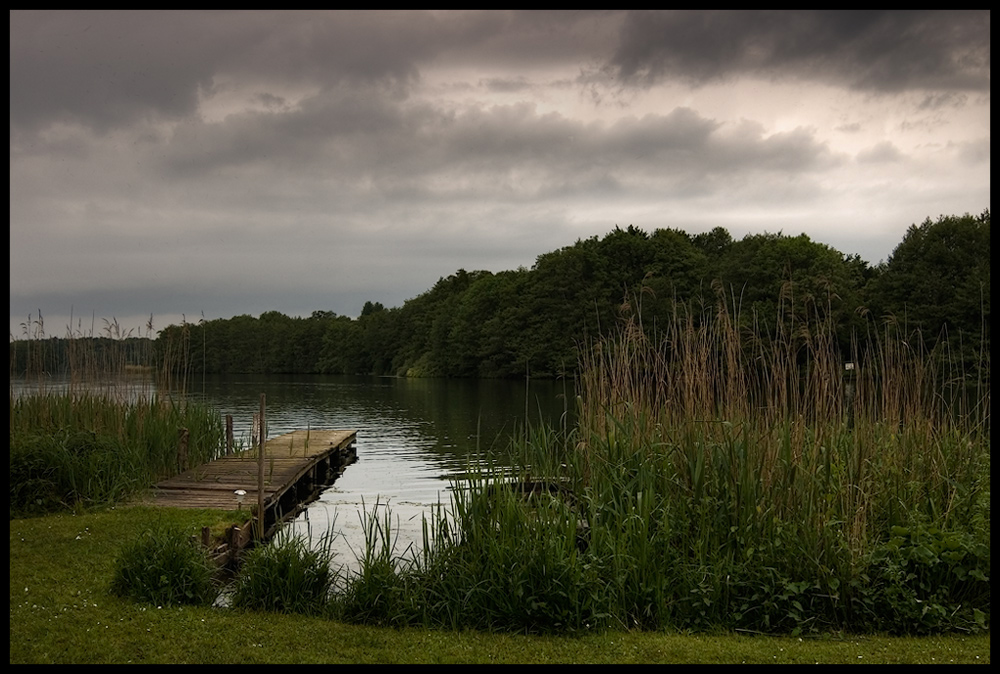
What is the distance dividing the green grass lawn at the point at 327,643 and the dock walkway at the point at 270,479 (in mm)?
1639

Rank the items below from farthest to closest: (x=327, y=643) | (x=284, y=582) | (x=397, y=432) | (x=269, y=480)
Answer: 1. (x=397, y=432)
2. (x=269, y=480)
3. (x=284, y=582)
4. (x=327, y=643)

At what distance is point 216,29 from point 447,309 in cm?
6534

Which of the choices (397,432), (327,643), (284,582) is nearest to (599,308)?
(397,432)

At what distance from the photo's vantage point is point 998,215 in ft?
13.5

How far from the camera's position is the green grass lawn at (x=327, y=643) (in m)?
5.55

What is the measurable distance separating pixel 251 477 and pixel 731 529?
30.7 ft

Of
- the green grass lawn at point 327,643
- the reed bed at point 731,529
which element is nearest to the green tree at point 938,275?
the reed bed at point 731,529

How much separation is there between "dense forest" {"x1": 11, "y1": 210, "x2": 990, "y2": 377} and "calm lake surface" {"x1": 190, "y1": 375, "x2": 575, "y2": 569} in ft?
11.0

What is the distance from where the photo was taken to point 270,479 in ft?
47.2

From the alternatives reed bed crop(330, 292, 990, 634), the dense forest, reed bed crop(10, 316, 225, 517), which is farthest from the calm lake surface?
the dense forest

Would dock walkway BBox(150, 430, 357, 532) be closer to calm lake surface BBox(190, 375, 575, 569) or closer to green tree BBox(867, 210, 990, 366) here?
calm lake surface BBox(190, 375, 575, 569)

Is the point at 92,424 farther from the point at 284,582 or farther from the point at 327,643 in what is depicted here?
the point at 327,643

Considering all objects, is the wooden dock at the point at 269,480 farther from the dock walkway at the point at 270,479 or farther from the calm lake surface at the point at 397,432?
the calm lake surface at the point at 397,432

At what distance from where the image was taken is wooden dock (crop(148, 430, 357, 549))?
11883 mm
